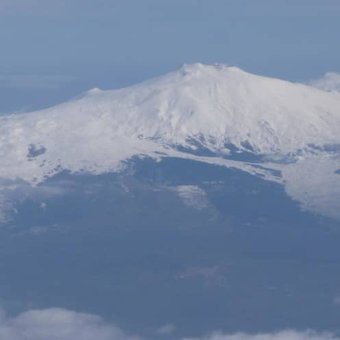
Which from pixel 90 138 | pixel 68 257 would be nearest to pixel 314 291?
pixel 68 257

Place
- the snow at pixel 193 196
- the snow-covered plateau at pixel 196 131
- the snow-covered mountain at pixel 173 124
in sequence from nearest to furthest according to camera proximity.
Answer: the snow at pixel 193 196 → the snow-covered plateau at pixel 196 131 → the snow-covered mountain at pixel 173 124

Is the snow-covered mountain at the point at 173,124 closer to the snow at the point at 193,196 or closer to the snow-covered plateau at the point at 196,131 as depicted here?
the snow-covered plateau at the point at 196,131

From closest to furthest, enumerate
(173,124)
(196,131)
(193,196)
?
(193,196) < (196,131) < (173,124)

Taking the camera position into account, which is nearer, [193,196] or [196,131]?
[193,196]

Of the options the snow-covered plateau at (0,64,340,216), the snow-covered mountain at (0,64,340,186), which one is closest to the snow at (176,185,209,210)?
the snow-covered plateau at (0,64,340,216)

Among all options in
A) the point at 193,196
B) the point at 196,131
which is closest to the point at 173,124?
the point at 196,131

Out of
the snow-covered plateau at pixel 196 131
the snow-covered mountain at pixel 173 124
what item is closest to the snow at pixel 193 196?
the snow-covered plateau at pixel 196 131

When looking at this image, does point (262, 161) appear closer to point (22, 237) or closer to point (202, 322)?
point (22, 237)

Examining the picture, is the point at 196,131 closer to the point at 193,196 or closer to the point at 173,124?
the point at 173,124

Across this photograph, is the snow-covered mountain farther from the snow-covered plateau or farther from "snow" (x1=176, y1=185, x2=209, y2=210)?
"snow" (x1=176, y1=185, x2=209, y2=210)
